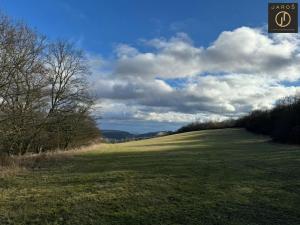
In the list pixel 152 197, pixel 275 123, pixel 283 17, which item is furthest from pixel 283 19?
pixel 275 123

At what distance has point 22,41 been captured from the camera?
2880cm

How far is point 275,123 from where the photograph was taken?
Answer: 76750 millimetres

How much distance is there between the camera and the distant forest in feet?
194

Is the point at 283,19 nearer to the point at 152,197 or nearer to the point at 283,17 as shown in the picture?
the point at 283,17

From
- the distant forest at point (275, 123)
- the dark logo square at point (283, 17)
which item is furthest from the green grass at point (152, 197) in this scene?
the distant forest at point (275, 123)

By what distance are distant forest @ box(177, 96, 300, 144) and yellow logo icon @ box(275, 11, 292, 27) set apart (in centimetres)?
3413

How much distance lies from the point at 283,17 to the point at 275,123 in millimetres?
55987

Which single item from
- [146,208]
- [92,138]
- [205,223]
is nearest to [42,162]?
[146,208]

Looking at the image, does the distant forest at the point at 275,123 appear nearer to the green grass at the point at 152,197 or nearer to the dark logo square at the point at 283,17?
the dark logo square at the point at 283,17

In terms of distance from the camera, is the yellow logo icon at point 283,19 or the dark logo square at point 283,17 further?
the yellow logo icon at point 283,19

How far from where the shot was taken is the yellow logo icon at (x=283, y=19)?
75.8 feet

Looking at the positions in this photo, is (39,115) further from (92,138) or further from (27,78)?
(92,138)

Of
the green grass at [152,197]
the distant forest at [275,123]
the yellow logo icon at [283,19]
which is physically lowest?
the green grass at [152,197]

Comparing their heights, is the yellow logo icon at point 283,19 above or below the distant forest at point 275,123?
above
